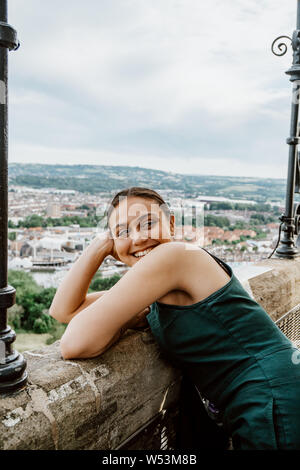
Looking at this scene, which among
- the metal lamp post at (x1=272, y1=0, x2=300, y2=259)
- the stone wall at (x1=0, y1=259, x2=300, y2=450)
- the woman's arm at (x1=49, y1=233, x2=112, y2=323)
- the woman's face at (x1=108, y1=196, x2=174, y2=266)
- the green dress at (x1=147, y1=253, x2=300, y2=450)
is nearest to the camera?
the stone wall at (x1=0, y1=259, x2=300, y2=450)

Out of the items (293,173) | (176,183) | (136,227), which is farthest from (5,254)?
(293,173)

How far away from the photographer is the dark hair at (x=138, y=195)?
1.37 meters

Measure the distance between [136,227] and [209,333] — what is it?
1.26 feet

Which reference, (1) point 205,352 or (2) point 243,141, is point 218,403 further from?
(2) point 243,141

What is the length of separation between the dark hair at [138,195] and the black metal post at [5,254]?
1.45ft

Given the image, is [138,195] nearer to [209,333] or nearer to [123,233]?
[123,233]

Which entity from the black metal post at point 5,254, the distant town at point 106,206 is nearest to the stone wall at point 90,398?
the black metal post at point 5,254

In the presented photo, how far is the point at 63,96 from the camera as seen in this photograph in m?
29.7

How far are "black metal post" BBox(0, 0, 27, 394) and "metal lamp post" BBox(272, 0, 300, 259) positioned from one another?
2.42 meters

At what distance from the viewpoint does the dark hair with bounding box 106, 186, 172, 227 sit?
137 cm

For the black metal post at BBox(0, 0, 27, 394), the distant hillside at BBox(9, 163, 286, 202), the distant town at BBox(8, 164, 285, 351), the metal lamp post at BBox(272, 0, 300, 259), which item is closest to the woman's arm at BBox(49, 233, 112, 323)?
the distant town at BBox(8, 164, 285, 351)

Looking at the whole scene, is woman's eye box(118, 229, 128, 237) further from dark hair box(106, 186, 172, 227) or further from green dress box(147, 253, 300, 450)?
green dress box(147, 253, 300, 450)

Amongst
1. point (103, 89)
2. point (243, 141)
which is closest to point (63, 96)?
point (103, 89)
